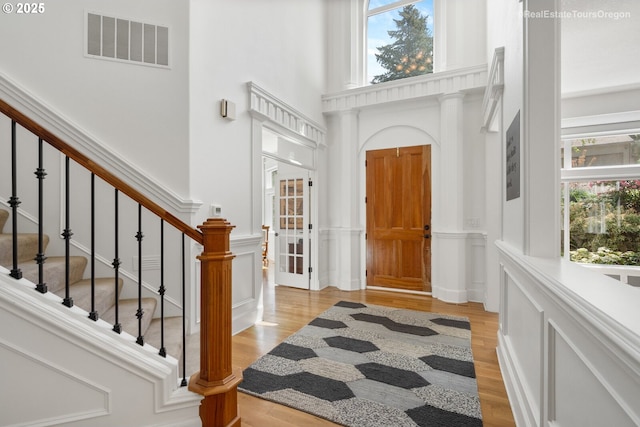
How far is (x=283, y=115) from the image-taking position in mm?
4031

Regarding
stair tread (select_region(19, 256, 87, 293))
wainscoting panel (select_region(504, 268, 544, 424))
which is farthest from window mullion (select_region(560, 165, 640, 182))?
stair tread (select_region(19, 256, 87, 293))

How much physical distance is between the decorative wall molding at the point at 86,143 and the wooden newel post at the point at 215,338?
1.23m

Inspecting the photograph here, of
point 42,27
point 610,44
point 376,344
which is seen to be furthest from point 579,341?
point 42,27

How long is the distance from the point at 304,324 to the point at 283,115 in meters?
2.65

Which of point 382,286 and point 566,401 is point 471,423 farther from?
point 382,286

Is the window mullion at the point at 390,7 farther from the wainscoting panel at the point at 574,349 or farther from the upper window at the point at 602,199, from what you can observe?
the wainscoting panel at the point at 574,349

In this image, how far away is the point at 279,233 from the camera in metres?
5.34

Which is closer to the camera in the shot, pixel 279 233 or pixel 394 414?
pixel 394 414

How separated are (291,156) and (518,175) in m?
3.26

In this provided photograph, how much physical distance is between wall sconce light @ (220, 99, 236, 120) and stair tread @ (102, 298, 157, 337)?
6.12ft

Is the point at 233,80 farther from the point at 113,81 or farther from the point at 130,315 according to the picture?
the point at 130,315

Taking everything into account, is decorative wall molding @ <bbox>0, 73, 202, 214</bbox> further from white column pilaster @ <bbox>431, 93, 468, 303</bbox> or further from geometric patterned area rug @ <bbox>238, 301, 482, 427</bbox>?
white column pilaster @ <bbox>431, 93, 468, 303</bbox>

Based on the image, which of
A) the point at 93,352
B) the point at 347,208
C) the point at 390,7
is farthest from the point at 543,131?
the point at 390,7

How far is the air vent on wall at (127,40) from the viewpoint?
2.59m
